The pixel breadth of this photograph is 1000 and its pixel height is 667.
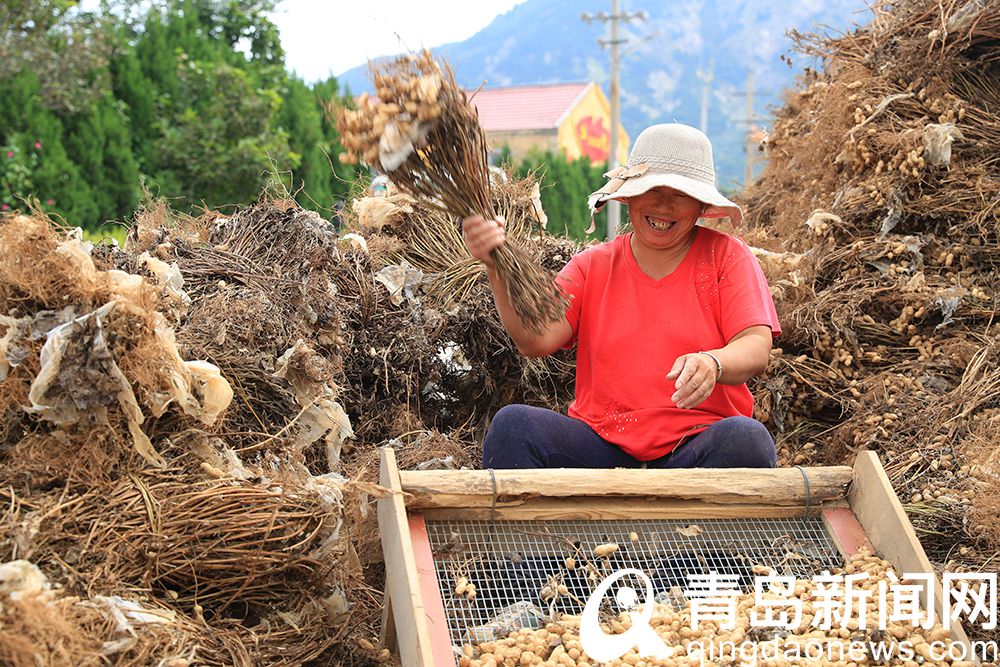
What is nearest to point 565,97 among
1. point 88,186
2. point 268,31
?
point 268,31

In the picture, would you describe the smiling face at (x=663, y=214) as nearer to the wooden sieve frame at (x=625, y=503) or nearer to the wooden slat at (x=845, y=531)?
the wooden sieve frame at (x=625, y=503)

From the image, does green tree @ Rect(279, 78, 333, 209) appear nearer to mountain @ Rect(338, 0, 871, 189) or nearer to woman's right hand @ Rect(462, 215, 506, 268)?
woman's right hand @ Rect(462, 215, 506, 268)

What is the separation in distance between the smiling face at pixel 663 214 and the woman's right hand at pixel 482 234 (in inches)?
16.3

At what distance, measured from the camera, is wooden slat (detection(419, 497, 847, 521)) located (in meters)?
2.54

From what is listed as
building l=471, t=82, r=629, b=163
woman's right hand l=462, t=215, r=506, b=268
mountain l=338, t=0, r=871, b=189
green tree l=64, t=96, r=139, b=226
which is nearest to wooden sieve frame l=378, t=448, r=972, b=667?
woman's right hand l=462, t=215, r=506, b=268

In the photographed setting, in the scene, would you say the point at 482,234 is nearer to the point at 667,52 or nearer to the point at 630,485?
the point at 630,485

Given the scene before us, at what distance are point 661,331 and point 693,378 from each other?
353 millimetres

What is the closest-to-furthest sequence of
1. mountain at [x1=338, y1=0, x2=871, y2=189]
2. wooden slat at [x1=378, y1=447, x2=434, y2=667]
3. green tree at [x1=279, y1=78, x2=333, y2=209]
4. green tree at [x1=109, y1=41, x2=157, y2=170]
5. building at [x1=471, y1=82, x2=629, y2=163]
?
wooden slat at [x1=378, y1=447, x2=434, y2=667]
green tree at [x1=109, y1=41, x2=157, y2=170]
green tree at [x1=279, y1=78, x2=333, y2=209]
building at [x1=471, y1=82, x2=629, y2=163]
mountain at [x1=338, y1=0, x2=871, y2=189]

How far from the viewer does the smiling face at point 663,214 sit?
291cm

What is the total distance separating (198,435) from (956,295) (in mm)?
2838

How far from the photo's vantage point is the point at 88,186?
12.0m

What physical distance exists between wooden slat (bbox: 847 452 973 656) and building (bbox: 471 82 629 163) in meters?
32.8

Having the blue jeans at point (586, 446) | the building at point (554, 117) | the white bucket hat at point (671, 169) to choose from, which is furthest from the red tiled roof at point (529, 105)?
the blue jeans at point (586, 446)
